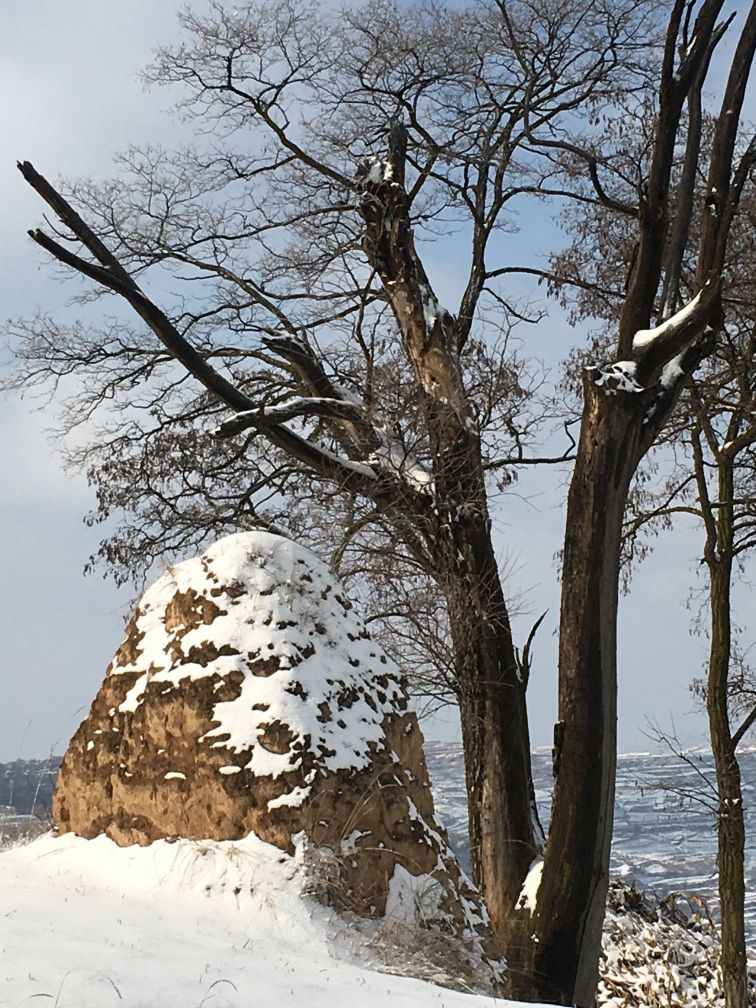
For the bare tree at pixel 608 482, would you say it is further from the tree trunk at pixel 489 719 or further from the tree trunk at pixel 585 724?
the tree trunk at pixel 489 719

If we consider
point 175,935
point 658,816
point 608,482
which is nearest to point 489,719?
point 608,482

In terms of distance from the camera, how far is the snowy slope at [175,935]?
327 centimetres

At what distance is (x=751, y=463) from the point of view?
13.5 meters

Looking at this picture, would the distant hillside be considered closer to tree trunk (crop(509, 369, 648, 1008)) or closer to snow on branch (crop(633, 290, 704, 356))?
tree trunk (crop(509, 369, 648, 1008))

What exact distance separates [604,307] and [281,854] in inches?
398

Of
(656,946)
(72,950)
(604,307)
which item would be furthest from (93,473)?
(72,950)

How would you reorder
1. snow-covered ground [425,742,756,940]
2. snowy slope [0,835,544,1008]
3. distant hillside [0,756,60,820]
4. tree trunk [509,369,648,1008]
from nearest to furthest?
snowy slope [0,835,544,1008] → distant hillside [0,756,60,820] → tree trunk [509,369,648,1008] → snow-covered ground [425,742,756,940]

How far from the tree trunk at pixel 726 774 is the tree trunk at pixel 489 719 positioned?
11.6ft

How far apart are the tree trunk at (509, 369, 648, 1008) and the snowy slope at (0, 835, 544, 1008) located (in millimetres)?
2605

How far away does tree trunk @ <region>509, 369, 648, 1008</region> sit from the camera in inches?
286

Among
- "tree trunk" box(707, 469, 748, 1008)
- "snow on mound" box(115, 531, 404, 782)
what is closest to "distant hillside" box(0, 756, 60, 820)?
"snow on mound" box(115, 531, 404, 782)

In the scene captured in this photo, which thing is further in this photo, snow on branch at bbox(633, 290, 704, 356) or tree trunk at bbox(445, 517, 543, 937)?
tree trunk at bbox(445, 517, 543, 937)

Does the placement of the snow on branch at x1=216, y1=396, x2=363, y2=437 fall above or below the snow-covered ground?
above

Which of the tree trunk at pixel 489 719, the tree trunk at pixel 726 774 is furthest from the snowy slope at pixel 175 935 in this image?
the tree trunk at pixel 726 774
